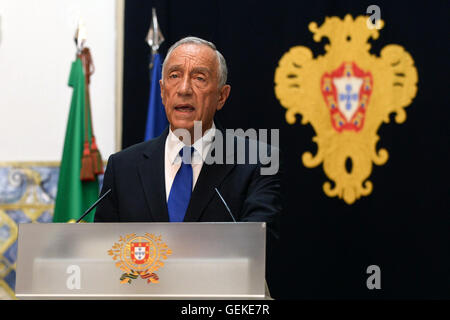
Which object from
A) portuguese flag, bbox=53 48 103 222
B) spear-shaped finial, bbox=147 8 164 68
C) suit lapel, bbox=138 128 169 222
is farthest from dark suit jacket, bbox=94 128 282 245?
spear-shaped finial, bbox=147 8 164 68

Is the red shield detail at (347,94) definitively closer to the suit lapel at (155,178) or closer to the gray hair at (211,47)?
the gray hair at (211,47)

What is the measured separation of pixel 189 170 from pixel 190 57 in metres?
0.37

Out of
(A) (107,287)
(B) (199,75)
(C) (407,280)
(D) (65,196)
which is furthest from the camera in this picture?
(C) (407,280)

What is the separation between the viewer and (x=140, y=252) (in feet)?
4.66

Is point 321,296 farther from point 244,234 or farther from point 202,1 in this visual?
point 244,234

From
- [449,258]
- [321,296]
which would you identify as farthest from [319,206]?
[449,258]

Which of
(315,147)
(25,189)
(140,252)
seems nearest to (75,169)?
(25,189)

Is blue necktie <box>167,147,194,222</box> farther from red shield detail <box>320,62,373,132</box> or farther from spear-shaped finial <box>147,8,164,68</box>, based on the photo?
red shield detail <box>320,62,373,132</box>

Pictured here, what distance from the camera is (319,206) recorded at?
13.7 ft

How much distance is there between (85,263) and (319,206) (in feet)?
9.67

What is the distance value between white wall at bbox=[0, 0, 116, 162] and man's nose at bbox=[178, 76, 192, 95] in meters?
2.35

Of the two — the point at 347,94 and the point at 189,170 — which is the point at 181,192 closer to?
the point at 189,170

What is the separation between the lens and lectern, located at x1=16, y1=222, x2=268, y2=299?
138cm

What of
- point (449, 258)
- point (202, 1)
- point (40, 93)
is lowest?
point (449, 258)
